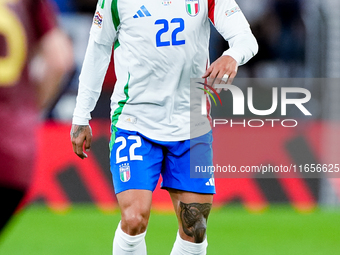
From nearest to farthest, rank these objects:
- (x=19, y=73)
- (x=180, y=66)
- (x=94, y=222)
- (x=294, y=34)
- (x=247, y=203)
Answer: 1. (x=19, y=73)
2. (x=180, y=66)
3. (x=94, y=222)
4. (x=247, y=203)
5. (x=294, y=34)

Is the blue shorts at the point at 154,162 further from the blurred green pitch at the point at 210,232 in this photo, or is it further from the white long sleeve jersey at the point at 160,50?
the blurred green pitch at the point at 210,232

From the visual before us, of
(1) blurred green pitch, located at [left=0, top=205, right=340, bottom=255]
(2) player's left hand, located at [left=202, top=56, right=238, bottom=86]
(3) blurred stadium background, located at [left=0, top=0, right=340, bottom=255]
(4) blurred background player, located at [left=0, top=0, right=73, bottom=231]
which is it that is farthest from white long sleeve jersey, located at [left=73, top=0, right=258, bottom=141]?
(3) blurred stadium background, located at [left=0, top=0, right=340, bottom=255]

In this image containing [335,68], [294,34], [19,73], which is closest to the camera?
[19,73]

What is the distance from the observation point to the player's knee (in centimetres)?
326

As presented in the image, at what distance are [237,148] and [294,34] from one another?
2.35m

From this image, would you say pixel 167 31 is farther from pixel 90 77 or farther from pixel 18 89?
pixel 18 89

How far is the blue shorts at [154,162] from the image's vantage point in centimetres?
341

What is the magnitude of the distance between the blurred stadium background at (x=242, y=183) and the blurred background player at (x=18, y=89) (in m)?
3.48

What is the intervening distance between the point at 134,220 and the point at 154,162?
0.38 m

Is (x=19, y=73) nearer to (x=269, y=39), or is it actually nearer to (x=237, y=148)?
→ (x=237, y=148)

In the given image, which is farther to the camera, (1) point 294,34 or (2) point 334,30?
(1) point 294,34

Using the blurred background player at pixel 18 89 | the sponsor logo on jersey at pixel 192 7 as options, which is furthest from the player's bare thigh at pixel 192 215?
the blurred background player at pixel 18 89

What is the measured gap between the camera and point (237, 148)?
6957 mm

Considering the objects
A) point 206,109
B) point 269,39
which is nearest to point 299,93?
point 269,39
